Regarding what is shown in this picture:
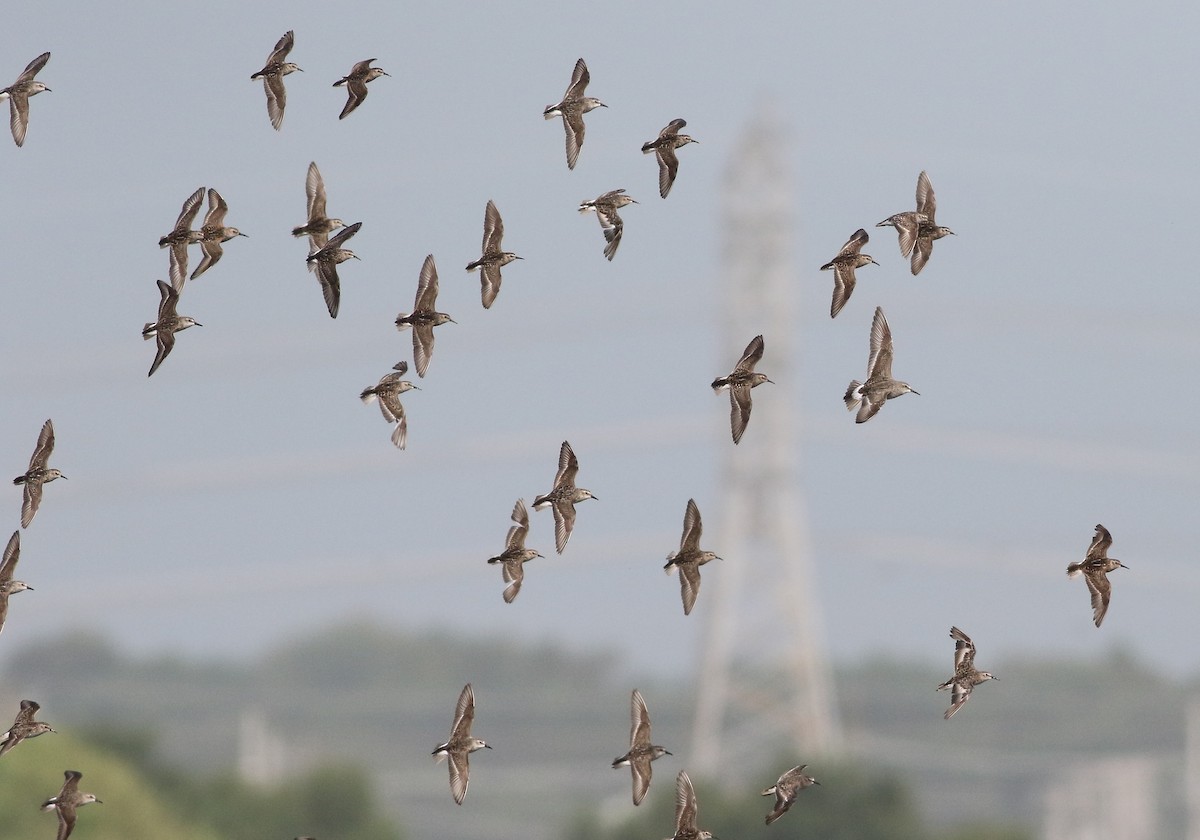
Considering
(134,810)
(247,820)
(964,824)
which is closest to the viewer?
(134,810)

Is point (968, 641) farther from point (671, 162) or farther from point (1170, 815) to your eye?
point (1170, 815)

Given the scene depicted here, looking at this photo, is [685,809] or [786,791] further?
[786,791]

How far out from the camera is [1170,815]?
18275cm

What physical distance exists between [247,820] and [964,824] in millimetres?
34823

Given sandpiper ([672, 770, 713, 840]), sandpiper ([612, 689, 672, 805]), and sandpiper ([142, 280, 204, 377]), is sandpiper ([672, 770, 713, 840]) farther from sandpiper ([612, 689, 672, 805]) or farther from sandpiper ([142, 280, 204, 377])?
sandpiper ([142, 280, 204, 377])

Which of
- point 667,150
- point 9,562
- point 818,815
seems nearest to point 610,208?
point 667,150

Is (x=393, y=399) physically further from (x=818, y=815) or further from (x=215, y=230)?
(x=818, y=815)

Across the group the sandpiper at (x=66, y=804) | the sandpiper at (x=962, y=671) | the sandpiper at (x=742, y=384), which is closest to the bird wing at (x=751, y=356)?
the sandpiper at (x=742, y=384)

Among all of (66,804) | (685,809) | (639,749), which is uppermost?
(639,749)

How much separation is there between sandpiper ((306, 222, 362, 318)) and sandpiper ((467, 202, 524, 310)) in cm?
166

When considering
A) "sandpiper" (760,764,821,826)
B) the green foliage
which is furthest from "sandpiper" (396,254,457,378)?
the green foliage

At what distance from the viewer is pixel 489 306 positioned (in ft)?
109

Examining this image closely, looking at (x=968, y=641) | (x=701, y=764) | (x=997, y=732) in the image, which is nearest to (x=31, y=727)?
(x=968, y=641)

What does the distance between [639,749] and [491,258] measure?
19.5 ft
